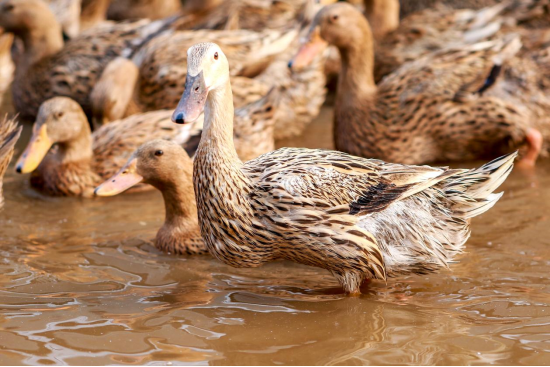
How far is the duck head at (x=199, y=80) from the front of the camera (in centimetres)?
449

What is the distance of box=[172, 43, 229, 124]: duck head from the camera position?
177 inches

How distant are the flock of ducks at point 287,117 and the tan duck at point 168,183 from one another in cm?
1

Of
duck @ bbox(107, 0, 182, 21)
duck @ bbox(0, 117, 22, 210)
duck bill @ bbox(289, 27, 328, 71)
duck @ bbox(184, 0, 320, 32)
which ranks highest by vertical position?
duck @ bbox(107, 0, 182, 21)

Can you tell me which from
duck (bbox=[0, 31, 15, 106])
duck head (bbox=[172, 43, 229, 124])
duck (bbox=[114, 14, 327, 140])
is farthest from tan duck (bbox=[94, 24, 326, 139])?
duck head (bbox=[172, 43, 229, 124])

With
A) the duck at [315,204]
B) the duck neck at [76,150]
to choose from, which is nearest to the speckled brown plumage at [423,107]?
the duck neck at [76,150]

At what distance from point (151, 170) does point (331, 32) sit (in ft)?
8.26

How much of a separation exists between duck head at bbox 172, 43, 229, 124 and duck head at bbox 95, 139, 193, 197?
128 cm

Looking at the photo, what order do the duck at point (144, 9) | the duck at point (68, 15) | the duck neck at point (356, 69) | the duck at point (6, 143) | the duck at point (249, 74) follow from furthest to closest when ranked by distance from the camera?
the duck at point (144, 9)
the duck at point (68, 15)
the duck at point (249, 74)
the duck neck at point (356, 69)
the duck at point (6, 143)

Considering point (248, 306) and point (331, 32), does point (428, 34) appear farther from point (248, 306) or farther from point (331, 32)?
point (248, 306)

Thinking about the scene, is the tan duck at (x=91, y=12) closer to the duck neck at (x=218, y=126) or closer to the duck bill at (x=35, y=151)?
the duck bill at (x=35, y=151)

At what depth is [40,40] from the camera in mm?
9164

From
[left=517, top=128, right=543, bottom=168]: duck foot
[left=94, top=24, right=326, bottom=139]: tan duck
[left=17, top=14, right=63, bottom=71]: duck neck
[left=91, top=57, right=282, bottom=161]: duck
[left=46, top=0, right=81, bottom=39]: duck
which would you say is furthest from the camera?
[left=46, top=0, right=81, bottom=39]: duck

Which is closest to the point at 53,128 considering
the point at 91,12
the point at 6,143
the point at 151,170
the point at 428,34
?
the point at 6,143

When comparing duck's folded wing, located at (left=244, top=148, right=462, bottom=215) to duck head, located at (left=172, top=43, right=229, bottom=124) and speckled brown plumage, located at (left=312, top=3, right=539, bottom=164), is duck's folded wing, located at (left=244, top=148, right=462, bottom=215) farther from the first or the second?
speckled brown plumage, located at (left=312, top=3, right=539, bottom=164)
